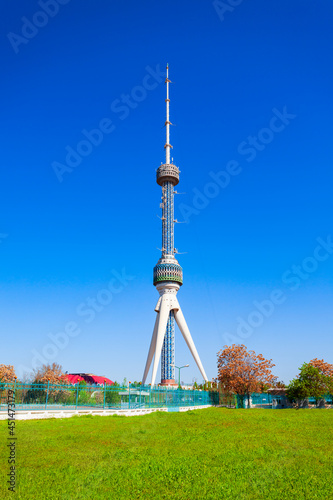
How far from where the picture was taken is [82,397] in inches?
1232

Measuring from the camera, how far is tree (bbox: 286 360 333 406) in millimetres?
46812

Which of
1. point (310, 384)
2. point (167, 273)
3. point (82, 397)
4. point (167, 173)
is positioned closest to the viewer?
point (82, 397)

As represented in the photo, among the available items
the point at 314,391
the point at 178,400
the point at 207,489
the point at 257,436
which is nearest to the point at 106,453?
the point at 207,489

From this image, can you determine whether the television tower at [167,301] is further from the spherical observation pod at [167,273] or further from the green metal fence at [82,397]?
the green metal fence at [82,397]

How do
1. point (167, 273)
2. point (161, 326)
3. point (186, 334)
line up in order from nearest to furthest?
point (161, 326), point (167, 273), point (186, 334)

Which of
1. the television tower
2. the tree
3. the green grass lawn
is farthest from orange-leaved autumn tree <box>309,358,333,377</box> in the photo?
the green grass lawn

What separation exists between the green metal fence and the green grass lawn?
38.3 feet

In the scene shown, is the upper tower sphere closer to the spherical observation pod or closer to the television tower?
the television tower

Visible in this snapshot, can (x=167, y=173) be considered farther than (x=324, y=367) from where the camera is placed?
Yes

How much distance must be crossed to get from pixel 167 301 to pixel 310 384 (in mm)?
29268

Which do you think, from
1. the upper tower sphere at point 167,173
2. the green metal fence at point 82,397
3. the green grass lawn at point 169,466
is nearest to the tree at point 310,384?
the green metal fence at point 82,397

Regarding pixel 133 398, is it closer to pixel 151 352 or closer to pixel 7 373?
pixel 7 373

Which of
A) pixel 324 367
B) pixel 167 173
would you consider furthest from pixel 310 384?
pixel 167 173

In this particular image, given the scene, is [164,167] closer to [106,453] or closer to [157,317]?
[157,317]
